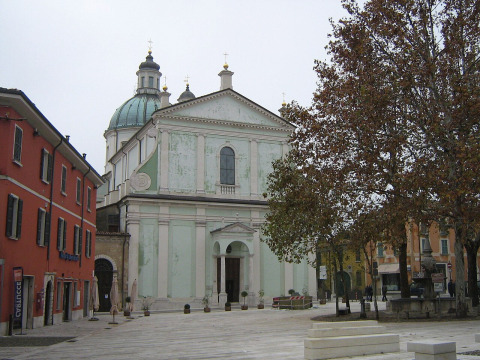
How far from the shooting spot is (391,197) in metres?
23.4

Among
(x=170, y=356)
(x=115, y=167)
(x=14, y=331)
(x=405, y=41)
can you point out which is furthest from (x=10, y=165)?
(x=115, y=167)

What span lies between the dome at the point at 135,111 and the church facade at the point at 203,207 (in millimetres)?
13506

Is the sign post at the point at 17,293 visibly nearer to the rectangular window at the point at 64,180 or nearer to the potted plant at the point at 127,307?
the rectangular window at the point at 64,180

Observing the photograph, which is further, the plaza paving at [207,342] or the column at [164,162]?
the column at [164,162]

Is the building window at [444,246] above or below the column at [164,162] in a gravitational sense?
below

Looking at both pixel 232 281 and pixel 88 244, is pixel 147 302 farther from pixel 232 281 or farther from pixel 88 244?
pixel 88 244

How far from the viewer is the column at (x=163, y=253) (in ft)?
131

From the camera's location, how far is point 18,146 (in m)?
20.6

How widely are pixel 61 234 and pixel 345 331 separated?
708 inches

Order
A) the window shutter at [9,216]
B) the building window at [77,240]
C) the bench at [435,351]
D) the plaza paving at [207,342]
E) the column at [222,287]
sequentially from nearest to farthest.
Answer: the bench at [435,351]
the plaza paving at [207,342]
the window shutter at [9,216]
the building window at [77,240]
the column at [222,287]

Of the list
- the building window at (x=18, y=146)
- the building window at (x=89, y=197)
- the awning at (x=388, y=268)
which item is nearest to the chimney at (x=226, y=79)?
the building window at (x=89, y=197)

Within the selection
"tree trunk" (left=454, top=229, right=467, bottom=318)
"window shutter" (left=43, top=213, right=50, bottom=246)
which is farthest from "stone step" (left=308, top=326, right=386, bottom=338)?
"window shutter" (left=43, top=213, right=50, bottom=246)

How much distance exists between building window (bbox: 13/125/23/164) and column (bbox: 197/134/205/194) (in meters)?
22.7

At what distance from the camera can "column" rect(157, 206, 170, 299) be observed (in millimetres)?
40031
